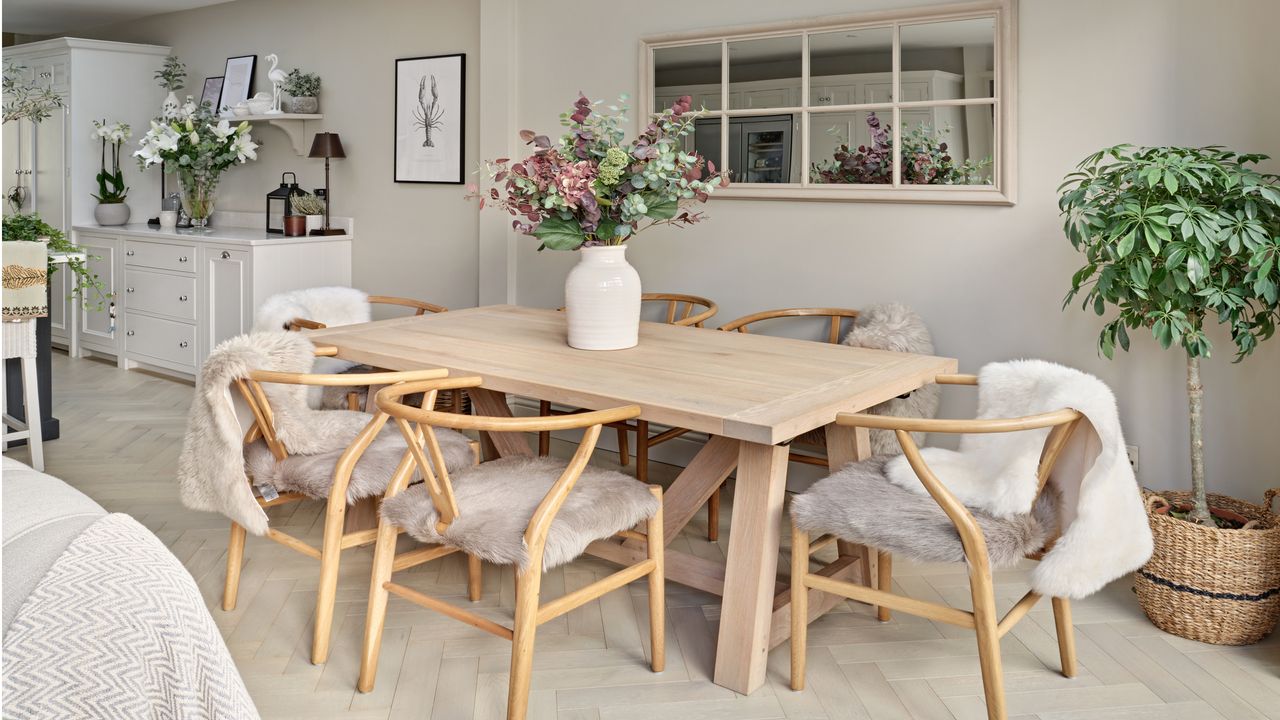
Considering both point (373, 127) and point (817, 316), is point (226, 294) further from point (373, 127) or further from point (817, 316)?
point (817, 316)

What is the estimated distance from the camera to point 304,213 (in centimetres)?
561

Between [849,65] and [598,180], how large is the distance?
54.3 inches

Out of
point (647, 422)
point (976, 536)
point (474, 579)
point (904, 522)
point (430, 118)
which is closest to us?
point (976, 536)

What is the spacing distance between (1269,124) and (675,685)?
2263mm

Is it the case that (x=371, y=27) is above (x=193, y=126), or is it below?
above

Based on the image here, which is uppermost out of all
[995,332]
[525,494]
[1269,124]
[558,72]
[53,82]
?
[53,82]

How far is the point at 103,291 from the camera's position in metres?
6.27

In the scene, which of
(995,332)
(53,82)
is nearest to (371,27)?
(53,82)

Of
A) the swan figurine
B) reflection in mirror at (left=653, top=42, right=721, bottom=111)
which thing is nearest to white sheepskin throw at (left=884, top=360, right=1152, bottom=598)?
reflection in mirror at (left=653, top=42, right=721, bottom=111)

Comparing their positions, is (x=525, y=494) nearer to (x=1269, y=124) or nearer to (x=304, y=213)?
(x=1269, y=124)

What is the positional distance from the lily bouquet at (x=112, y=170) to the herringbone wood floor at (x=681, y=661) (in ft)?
13.5

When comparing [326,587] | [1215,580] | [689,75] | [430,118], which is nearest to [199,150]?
[430,118]

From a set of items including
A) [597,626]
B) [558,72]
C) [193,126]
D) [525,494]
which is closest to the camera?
[525,494]

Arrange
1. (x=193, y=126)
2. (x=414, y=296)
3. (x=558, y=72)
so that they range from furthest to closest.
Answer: (x=193, y=126)
(x=414, y=296)
(x=558, y=72)
